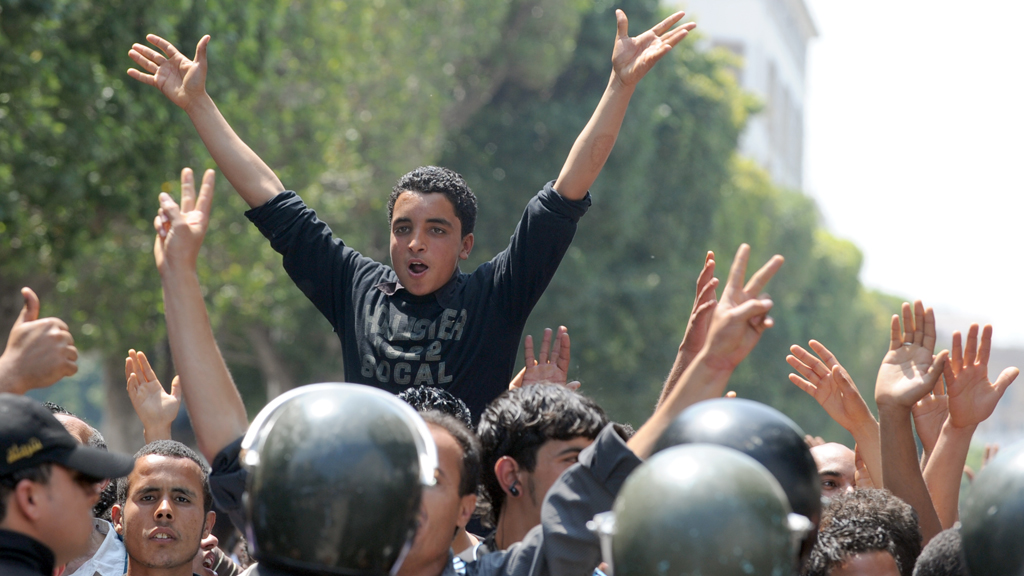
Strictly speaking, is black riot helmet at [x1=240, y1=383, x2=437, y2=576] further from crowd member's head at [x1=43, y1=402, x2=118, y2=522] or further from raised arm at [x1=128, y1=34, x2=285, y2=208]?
crowd member's head at [x1=43, y1=402, x2=118, y2=522]

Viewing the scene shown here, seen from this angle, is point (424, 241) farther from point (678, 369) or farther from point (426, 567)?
point (426, 567)

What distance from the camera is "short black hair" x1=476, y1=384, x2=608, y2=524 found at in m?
3.57

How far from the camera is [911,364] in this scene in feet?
12.9

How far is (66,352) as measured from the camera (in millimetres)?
3150

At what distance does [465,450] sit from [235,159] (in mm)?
1479

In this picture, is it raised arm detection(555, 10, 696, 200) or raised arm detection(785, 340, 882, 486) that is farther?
raised arm detection(785, 340, 882, 486)

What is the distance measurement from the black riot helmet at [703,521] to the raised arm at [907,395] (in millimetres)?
1583

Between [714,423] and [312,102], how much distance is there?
17353mm

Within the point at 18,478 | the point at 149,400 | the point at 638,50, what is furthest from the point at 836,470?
the point at 18,478

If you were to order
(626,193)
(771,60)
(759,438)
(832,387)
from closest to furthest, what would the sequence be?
(759,438), (832,387), (626,193), (771,60)

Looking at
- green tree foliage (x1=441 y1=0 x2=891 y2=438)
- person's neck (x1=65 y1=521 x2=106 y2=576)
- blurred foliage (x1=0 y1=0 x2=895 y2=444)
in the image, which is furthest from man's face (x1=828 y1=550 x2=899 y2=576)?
green tree foliage (x1=441 y1=0 x2=891 y2=438)

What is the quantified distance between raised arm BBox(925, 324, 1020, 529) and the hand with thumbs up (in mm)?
2941

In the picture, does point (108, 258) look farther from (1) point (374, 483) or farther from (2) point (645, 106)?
(1) point (374, 483)

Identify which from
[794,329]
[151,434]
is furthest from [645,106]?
[151,434]
